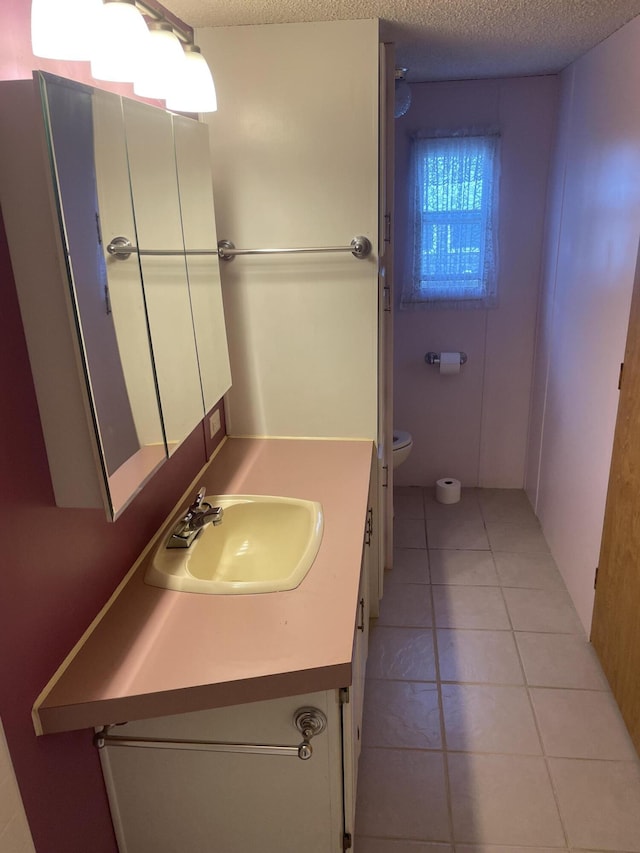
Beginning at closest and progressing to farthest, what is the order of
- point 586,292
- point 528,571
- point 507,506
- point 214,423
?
point 214,423 < point 586,292 < point 528,571 < point 507,506

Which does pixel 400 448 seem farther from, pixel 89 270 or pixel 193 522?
pixel 89 270

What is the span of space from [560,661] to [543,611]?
12.0 inches

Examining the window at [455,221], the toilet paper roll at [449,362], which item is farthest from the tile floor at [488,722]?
the window at [455,221]

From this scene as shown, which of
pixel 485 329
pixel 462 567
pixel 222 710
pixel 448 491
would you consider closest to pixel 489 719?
pixel 462 567

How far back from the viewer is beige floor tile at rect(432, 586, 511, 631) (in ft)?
8.65

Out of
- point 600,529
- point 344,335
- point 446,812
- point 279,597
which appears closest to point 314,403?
point 344,335

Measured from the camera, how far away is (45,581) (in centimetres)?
117

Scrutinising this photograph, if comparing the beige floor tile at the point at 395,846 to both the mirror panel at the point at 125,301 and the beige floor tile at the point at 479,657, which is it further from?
the mirror panel at the point at 125,301

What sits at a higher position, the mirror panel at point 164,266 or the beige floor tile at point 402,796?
the mirror panel at point 164,266

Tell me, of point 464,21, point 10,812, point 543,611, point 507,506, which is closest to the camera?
point 10,812

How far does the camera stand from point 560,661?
2.41 metres

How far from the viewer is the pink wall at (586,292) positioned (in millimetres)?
2160

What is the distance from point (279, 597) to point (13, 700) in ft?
1.87

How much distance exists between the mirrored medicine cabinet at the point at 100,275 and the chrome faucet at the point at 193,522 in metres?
0.24
